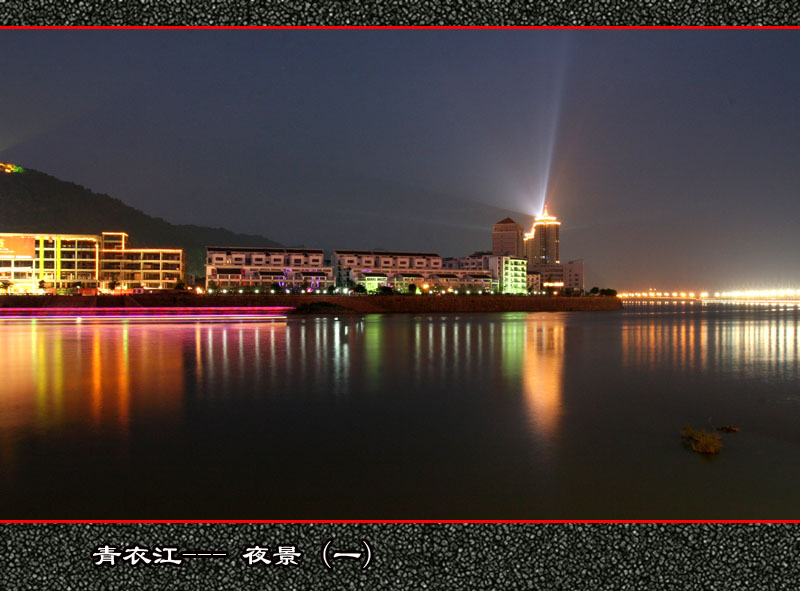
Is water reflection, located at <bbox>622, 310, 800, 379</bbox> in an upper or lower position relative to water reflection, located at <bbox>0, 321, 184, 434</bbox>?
lower

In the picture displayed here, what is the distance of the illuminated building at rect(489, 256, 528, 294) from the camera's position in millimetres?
67875

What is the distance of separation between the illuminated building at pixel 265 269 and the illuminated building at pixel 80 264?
383 cm

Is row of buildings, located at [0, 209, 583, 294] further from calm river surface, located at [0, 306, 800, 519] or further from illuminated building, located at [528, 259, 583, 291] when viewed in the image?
calm river surface, located at [0, 306, 800, 519]

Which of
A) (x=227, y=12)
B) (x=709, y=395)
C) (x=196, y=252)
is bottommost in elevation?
(x=709, y=395)

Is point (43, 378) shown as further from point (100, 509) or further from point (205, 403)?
point (100, 509)

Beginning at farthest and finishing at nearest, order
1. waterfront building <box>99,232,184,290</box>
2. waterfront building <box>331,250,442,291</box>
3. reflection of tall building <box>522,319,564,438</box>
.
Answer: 1. waterfront building <box>331,250,442,291</box>
2. waterfront building <box>99,232,184,290</box>
3. reflection of tall building <box>522,319,564,438</box>

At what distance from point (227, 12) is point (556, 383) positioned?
8790 mm

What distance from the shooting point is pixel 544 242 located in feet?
425

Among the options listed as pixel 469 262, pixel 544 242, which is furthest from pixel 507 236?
pixel 469 262

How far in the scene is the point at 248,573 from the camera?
2.67 metres

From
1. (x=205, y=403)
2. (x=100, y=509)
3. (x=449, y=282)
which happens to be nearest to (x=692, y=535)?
(x=100, y=509)

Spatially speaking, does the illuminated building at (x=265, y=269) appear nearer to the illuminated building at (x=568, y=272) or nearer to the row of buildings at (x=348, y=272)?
the row of buildings at (x=348, y=272)

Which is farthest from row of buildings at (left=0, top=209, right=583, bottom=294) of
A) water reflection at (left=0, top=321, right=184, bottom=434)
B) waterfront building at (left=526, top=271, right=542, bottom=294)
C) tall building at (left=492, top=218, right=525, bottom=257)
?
tall building at (left=492, top=218, right=525, bottom=257)

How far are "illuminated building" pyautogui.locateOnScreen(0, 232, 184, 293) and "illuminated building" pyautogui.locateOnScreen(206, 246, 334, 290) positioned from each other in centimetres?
383
